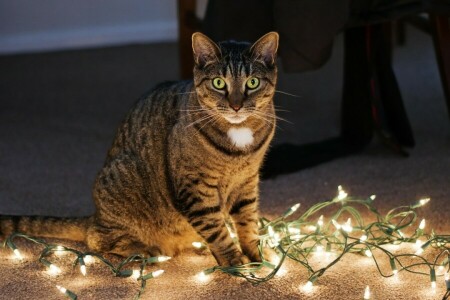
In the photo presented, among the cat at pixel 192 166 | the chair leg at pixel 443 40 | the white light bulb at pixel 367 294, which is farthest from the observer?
the chair leg at pixel 443 40

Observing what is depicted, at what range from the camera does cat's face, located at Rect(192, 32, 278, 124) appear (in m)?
1.61

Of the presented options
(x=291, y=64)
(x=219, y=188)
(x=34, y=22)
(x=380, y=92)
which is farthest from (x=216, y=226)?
(x=34, y=22)

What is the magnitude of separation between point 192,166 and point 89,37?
2.42m

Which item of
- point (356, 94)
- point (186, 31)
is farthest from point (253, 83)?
point (186, 31)

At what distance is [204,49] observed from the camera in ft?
5.37

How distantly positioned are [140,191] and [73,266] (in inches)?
8.5

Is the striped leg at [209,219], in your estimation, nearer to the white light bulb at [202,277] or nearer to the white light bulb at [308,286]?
the white light bulb at [202,277]

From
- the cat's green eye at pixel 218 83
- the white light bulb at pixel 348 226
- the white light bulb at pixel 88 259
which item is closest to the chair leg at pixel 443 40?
the white light bulb at pixel 348 226

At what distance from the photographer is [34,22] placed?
151 inches

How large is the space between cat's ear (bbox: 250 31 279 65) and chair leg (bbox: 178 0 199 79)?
1.18m

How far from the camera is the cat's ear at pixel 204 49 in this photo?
1622mm

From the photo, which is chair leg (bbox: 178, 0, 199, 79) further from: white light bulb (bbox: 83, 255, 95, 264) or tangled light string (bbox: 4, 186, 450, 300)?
white light bulb (bbox: 83, 255, 95, 264)

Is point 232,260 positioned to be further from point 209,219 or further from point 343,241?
point 343,241

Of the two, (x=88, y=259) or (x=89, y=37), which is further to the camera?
(x=89, y=37)
